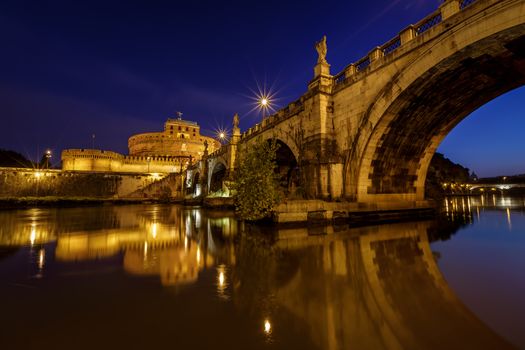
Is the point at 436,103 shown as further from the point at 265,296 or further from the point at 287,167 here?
the point at 287,167

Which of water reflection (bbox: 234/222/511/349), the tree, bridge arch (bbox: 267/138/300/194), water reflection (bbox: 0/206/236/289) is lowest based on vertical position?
water reflection (bbox: 234/222/511/349)

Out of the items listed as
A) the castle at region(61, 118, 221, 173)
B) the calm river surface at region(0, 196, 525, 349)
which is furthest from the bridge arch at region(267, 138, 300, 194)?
the castle at region(61, 118, 221, 173)

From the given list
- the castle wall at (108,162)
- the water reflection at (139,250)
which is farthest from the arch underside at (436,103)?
the castle wall at (108,162)

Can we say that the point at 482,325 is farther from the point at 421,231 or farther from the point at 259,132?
the point at 259,132

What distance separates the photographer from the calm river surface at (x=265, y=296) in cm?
286

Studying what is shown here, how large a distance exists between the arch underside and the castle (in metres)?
46.8

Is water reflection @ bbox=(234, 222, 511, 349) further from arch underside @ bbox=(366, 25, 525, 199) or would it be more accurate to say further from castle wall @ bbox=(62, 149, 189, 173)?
castle wall @ bbox=(62, 149, 189, 173)

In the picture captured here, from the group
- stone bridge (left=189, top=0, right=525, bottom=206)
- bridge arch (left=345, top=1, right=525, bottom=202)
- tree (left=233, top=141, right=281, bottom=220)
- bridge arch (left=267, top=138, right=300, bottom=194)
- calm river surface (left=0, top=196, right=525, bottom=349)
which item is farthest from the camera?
bridge arch (left=267, top=138, right=300, bottom=194)

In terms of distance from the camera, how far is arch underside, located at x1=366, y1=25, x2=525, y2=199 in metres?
9.41

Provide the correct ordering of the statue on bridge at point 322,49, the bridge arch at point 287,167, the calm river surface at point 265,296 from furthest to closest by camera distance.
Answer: the bridge arch at point 287,167 < the statue on bridge at point 322,49 < the calm river surface at point 265,296

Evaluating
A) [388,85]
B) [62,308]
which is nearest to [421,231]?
[388,85]

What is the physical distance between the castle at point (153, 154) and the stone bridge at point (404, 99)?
45120 mm

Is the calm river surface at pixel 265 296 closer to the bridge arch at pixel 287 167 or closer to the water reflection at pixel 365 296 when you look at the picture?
the water reflection at pixel 365 296

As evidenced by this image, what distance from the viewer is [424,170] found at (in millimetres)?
16719
